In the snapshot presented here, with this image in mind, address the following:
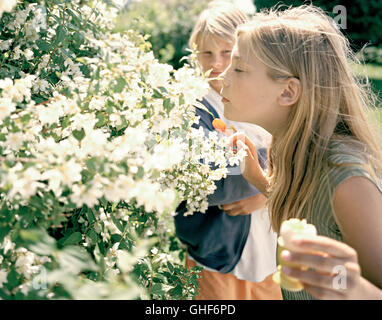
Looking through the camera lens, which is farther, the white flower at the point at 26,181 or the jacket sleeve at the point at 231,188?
the jacket sleeve at the point at 231,188

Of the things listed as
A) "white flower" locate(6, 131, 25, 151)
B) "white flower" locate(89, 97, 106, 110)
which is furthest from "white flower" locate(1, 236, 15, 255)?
"white flower" locate(89, 97, 106, 110)

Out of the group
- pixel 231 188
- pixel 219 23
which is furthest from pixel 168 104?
pixel 219 23

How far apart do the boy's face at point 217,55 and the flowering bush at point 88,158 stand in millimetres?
804

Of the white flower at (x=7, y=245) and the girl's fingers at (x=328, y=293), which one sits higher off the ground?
the white flower at (x=7, y=245)

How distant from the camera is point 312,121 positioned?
1553 mm

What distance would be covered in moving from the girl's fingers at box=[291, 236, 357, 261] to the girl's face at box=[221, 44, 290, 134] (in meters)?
0.80

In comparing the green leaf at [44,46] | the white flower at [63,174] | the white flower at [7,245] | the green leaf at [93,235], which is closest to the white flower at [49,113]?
Answer: the white flower at [63,174]

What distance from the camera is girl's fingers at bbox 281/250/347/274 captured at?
0.95 m

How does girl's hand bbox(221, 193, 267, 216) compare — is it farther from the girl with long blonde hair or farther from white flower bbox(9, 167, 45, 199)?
white flower bbox(9, 167, 45, 199)

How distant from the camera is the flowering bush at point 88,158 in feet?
2.96

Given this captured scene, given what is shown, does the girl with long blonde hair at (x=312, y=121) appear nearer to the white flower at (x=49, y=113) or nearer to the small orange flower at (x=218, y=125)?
the small orange flower at (x=218, y=125)

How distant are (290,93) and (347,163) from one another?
0.41m

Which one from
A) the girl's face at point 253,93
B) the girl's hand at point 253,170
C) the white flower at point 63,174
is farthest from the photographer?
the girl's hand at point 253,170

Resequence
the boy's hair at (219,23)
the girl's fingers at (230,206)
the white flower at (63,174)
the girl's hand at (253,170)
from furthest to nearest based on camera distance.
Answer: the boy's hair at (219,23) < the girl's fingers at (230,206) < the girl's hand at (253,170) < the white flower at (63,174)
